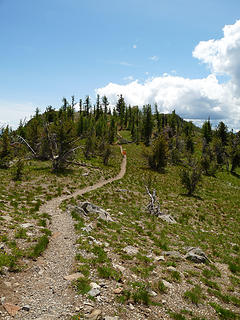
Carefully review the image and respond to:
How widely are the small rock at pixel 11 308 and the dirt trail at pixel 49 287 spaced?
0.11 m

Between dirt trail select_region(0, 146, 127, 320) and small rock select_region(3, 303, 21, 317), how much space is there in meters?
0.11

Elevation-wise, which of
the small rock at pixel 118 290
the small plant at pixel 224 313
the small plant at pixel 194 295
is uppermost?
the small rock at pixel 118 290

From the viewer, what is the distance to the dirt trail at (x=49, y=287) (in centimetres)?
603

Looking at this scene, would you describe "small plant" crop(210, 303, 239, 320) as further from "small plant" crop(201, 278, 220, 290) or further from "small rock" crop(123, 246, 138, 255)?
Result: "small rock" crop(123, 246, 138, 255)

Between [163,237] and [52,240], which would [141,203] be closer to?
[163,237]

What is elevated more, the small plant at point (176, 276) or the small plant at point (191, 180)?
the small plant at point (191, 180)

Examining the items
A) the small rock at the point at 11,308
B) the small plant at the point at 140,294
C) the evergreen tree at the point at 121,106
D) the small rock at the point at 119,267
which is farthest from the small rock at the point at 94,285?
the evergreen tree at the point at 121,106

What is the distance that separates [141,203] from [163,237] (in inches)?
401

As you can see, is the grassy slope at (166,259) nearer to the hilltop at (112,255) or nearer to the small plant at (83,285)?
the hilltop at (112,255)

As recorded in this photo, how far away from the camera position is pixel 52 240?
11.3 meters

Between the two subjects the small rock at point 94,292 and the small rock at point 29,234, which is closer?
the small rock at point 94,292

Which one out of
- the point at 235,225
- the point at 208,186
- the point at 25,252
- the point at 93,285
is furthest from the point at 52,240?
the point at 208,186

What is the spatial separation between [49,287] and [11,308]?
1.56m

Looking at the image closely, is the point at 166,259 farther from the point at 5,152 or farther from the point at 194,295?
the point at 5,152
